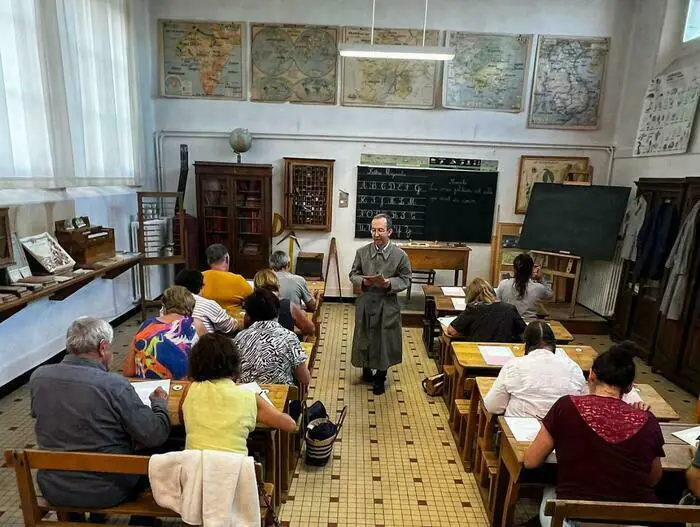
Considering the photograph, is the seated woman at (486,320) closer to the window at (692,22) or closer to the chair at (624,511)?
the chair at (624,511)

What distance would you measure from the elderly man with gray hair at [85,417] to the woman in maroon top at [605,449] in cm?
171

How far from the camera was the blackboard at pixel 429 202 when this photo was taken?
21.7ft

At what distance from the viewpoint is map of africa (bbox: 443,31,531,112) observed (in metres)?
6.28

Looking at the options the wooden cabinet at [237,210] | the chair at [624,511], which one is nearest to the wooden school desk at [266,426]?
the chair at [624,511]

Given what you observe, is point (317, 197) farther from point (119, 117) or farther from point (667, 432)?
point (667, 432)

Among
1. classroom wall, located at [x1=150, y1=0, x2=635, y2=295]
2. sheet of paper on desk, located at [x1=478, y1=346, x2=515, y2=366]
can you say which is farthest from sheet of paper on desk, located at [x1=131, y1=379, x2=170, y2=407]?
A: classroom wall, located at [x1=150, y1=0, x2=635, y2=295]

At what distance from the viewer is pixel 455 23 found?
20.4 ft

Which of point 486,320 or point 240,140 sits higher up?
point 240,140

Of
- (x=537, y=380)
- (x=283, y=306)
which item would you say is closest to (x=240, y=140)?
(x=283, y=306)

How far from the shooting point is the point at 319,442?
9.71 feet

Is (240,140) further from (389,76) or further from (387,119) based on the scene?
Result: (389,76)

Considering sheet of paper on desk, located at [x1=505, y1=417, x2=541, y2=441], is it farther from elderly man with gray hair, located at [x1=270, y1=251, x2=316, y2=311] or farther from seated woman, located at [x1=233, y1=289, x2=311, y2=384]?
elderly man with gray hair, located at [x1=270, y1=251, x2=316, y2=311]

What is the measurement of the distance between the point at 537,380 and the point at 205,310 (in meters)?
2.08

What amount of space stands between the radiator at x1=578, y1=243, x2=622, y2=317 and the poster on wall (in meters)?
1.35
